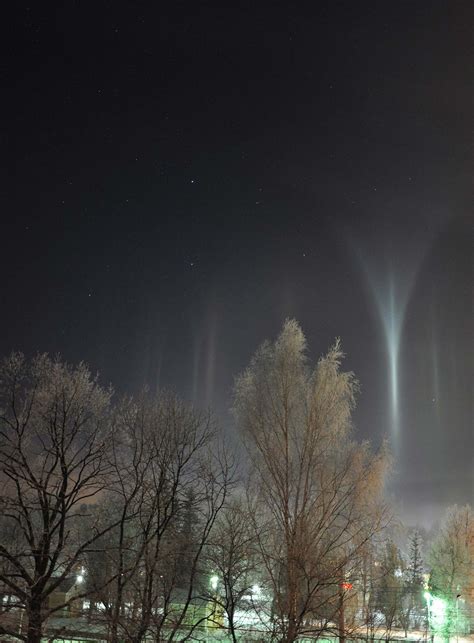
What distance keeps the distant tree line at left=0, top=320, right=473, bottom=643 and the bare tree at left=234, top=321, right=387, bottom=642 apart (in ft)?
0.14

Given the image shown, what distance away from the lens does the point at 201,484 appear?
18.3 meters

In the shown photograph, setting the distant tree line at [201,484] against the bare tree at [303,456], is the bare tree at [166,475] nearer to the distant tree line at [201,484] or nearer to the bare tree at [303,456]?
the distant tree line at [201,484]

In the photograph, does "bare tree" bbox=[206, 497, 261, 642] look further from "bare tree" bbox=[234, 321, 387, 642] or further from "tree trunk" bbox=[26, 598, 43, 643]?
"tree trunk" bbox=[26, 598, 43, 643]

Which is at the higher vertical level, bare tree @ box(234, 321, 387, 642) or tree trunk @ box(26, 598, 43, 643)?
bare tree @ box(234, 321, 387, 642)

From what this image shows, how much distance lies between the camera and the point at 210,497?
17125 mm

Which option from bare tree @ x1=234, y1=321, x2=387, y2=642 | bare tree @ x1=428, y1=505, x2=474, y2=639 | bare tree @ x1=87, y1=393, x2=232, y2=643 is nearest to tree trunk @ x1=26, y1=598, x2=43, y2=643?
bare tree @ x1=87, y1=393, x2=232, y2=643

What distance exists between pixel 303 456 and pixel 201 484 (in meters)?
3.20

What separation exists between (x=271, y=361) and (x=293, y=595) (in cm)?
652

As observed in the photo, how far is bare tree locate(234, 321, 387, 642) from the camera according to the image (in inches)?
672

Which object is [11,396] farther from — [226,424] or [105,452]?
[226,424]

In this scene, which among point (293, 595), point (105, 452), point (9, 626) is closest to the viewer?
point (9, 626)

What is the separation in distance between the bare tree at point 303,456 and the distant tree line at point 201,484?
4 centimetres

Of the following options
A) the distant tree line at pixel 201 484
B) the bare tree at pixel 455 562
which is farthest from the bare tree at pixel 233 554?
the bare tree at pixel 455 562

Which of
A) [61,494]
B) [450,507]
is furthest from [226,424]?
[450,507]
